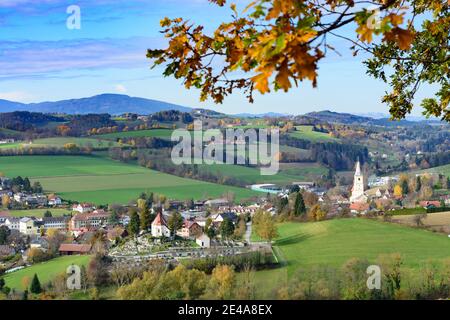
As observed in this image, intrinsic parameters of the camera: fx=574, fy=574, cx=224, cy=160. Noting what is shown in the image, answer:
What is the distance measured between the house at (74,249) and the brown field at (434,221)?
13007 mm

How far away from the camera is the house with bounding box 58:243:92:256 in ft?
67.5

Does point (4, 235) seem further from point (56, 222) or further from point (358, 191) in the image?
point (358, 191)

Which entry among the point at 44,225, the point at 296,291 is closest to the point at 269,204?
the point at 44,225

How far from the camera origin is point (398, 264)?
1321 cm

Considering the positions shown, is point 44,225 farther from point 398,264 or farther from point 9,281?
point 398,264

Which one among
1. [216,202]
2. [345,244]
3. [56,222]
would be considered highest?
[345,244]

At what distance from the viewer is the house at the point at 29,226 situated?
2691 centimetres

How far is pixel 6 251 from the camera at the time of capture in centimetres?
2308

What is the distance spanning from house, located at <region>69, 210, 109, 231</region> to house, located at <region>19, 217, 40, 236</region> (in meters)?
1.61

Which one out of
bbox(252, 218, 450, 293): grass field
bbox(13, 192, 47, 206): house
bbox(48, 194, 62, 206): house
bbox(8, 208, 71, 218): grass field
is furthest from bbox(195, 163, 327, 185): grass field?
bbox(252, 218, 450, 293): grass field

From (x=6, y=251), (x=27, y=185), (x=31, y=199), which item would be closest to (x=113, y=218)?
(x=6, y=251)

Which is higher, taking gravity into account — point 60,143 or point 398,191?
point 60,143

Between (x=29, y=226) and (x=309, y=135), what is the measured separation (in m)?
31.9

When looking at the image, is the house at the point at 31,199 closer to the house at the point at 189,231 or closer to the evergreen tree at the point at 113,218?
the evergreen tree at the point at 113,218
